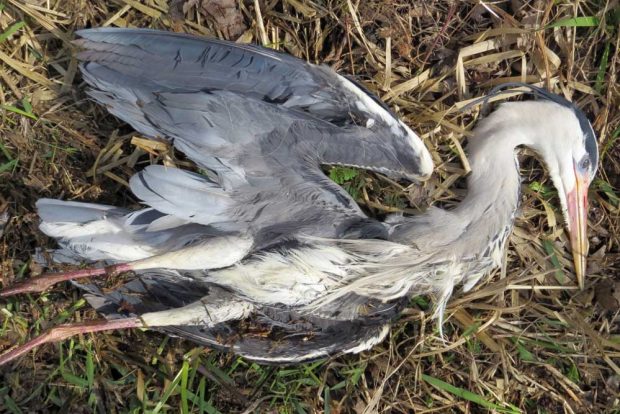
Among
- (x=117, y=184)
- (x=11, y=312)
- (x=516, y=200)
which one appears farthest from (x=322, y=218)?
(x=11, y=312)

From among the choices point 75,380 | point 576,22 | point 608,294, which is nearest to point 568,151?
point 576,22

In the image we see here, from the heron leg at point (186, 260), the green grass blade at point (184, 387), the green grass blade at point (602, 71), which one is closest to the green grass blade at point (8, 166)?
the heron leg at point (186, 260)

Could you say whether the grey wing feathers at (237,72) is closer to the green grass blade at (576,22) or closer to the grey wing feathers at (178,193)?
the grey wing feathers at (178,193)

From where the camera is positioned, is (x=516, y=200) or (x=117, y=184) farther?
(x=117, y=184)

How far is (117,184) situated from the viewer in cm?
278

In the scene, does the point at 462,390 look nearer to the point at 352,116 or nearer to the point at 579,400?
the point at 579,400

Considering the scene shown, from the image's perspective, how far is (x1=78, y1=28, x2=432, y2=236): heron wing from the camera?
7.41 feet

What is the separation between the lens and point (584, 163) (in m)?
2.72

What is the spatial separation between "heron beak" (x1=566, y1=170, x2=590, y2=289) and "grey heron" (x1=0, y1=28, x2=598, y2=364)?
41 cm

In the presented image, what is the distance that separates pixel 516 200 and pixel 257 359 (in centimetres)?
119

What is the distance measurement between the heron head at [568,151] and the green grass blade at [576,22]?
1.08 feet

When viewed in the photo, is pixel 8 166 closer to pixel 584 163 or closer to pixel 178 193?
pixel 178 193

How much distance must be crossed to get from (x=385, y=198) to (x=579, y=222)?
849mm

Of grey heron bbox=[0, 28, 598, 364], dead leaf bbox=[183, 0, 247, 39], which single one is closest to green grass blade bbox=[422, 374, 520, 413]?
grey heron bbox=[0, 28, 598, 364]
